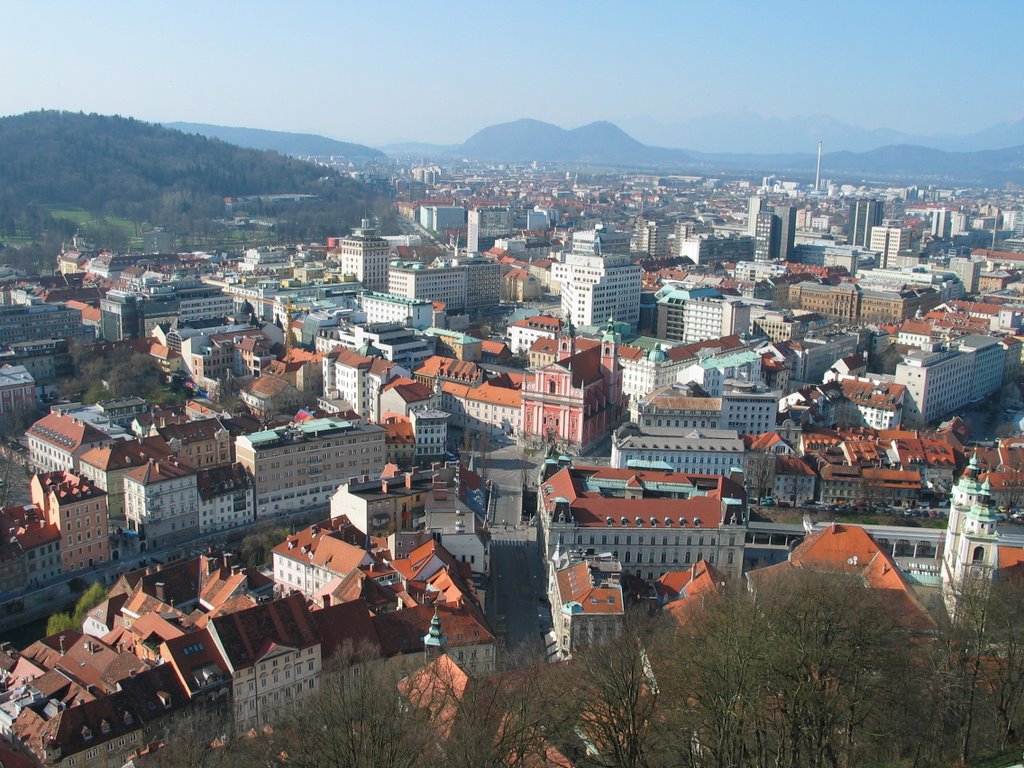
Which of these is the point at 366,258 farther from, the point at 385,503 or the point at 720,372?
the point at 385,503

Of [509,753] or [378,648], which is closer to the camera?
[509,753]

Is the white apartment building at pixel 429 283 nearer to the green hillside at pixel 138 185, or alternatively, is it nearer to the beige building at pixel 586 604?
the green hillside at pixel 138 185

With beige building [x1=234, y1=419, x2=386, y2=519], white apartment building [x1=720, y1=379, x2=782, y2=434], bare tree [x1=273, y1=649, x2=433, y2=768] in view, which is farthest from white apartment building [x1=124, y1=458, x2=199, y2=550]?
white apartment building [x1=720, y1=379, x2=782, y2=434]

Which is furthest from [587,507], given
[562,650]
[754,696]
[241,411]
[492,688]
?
[241,411]

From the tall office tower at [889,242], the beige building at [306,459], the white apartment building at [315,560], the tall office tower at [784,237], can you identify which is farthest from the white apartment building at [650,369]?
the tall office tower at [889,242]

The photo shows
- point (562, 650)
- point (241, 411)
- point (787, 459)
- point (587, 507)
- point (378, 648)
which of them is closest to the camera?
point (378, 648)

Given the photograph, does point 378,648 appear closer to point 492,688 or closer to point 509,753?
point 492,688

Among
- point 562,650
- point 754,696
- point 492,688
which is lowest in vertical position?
point 562,650
